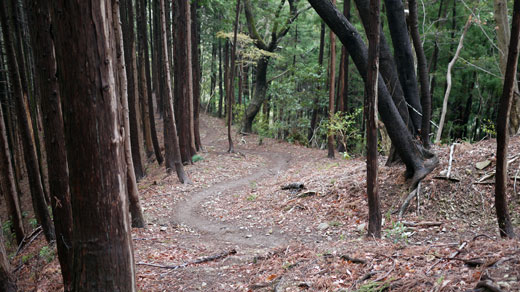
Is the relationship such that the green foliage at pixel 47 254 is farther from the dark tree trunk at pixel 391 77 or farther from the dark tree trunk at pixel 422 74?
the dark tree trunk at pixel 422 74

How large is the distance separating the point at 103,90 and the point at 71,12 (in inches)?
23.7

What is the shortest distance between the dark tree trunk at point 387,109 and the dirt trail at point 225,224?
10.3 feet

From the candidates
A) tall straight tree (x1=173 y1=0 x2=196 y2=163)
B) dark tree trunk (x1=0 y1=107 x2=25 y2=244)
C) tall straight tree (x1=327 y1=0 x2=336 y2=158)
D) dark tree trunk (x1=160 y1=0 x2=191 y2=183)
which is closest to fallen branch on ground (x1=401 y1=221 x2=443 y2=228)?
dark tree trunk (x1=160 y1=0 x2=191 y2=183)

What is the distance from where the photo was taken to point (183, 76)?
13.6 metres

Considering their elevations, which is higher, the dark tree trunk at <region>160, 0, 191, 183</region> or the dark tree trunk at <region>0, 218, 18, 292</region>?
the dark tree trunk at <region>160, 0, 191, 183</region>

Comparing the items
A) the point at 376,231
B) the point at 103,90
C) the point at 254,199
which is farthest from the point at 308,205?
the point at 103,90

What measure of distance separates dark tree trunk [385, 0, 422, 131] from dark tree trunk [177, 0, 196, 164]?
7.98 m

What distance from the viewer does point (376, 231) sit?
5.19m

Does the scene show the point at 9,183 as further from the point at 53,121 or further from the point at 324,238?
the point at 324,238

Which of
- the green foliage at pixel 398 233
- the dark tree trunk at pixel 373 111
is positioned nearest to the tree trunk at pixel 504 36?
the green foliage at pixel 398 233

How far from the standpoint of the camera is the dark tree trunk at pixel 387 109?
20.0ft

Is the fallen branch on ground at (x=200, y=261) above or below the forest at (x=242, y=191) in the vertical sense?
below

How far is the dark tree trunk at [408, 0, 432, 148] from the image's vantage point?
628cm

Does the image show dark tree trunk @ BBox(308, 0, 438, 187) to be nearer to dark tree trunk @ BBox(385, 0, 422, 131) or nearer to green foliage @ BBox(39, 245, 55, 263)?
dark tree trunk @ BBox(385, 0, 422, 131)
